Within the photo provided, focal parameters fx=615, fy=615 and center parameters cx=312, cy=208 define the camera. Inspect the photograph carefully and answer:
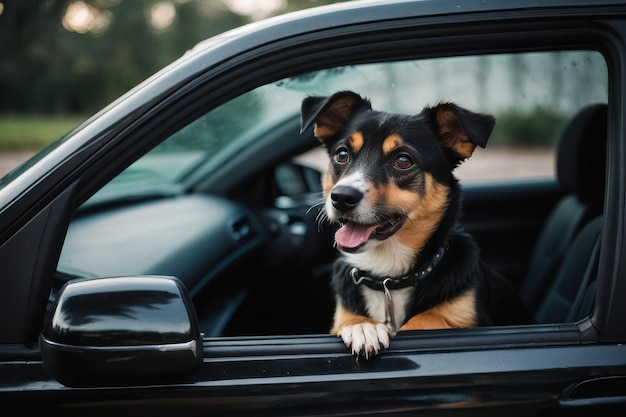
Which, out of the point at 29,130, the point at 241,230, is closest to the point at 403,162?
the point at 241,230

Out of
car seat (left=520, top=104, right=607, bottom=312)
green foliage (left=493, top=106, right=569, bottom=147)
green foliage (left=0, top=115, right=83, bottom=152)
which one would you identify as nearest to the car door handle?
car seat (left=520, top=104, right=607, bottom=312)

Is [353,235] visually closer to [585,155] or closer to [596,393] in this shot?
[596,393]

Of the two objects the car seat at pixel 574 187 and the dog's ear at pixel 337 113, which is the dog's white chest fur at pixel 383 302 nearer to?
the dog's ear at pixel 337 113

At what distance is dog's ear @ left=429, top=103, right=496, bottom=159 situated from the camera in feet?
7.08

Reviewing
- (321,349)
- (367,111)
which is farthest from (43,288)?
(367,111)

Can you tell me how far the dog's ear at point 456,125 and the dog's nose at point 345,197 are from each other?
45 cm

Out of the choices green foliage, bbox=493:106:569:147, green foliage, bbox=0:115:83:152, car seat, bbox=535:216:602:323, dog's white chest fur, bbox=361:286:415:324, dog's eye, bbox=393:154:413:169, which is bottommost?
green foliage, bbox=493:106:569:147

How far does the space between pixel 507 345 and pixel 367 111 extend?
4.16ft

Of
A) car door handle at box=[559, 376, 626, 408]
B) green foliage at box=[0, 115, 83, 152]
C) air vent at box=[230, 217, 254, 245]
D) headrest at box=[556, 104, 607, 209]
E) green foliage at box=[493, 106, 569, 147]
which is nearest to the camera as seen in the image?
car door handle at box=[559, 376, 626, 408]

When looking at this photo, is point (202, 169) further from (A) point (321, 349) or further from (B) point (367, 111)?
(A) point (321, 349)

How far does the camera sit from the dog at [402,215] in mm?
2193

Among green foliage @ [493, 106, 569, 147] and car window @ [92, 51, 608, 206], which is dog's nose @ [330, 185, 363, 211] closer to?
car window @ [92, 51, 608, 206]

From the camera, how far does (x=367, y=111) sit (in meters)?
2.58

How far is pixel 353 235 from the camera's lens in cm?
220
